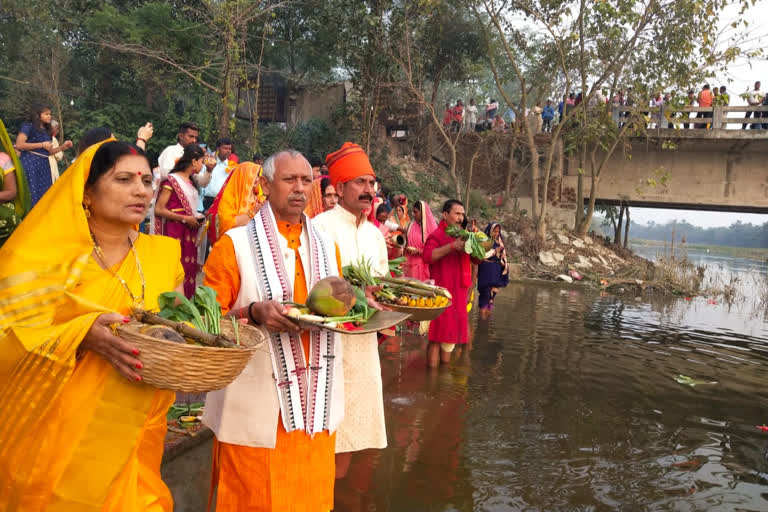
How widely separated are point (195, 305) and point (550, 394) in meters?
4.66

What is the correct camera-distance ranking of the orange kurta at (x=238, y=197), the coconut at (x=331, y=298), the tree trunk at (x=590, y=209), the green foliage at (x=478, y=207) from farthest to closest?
the green foliage at (x=478, y=207) < the tree trunk at (x=590, y=209) < the orange kurta at (x=238, y=197) < the coconut at (x=331, y=298)

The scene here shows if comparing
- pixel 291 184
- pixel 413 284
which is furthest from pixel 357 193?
pixel 291 184

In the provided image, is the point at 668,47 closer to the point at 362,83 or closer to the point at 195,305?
the point at 362,83

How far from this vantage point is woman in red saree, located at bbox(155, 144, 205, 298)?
18.7ft

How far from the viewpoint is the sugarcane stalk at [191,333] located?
1.97 m

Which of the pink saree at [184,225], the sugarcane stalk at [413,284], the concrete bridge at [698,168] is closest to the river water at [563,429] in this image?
the sugarcane stalk at [413,284]

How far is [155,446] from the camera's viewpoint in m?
2.31

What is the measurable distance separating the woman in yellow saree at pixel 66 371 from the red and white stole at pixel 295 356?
0.56m

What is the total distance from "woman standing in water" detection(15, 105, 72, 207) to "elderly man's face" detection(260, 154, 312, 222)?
415cm

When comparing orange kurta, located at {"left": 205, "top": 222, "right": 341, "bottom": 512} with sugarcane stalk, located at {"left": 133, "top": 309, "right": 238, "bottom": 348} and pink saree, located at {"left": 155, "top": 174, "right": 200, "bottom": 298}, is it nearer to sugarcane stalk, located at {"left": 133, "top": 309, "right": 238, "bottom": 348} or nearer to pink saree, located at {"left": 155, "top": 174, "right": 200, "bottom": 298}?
sugarcane stalk, located at {"left": 133, "top": 309, "right": 238, "bottom": 348}

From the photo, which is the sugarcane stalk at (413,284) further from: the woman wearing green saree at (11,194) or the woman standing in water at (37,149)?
the woman standing in water at (37,149)

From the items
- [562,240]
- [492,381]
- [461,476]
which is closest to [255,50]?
[562,240]

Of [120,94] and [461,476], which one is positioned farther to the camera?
[120,94]

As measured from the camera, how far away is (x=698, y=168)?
20.1m
